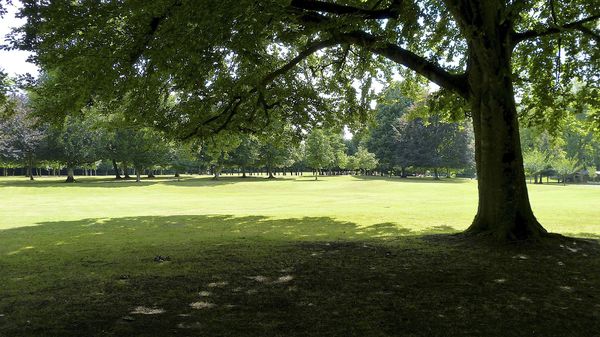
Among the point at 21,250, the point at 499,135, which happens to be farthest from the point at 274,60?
the point at 21,250

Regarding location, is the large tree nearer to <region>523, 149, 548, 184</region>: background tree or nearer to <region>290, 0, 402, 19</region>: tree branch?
<region>290, 0, 402, 19</region>: tree branch

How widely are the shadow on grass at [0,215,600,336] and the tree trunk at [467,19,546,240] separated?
96cm

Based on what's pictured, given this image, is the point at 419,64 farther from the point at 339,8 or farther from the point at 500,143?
the point at 500,143

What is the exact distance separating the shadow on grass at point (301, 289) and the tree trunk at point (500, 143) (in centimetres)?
96

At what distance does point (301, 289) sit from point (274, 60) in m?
12.5

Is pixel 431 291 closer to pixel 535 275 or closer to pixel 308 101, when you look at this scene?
pixel 535 275

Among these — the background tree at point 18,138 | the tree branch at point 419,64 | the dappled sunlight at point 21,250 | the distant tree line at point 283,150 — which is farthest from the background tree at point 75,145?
the tree branch at point 419,64

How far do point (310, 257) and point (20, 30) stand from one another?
8.50 m

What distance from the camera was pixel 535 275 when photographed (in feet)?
24.9

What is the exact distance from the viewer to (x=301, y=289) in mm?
6773

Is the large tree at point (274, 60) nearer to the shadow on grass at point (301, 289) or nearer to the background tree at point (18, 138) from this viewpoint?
the shadow on grass at point (301, 289)

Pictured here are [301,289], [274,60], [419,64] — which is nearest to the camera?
[301,289]

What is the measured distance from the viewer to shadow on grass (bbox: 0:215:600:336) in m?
5.18

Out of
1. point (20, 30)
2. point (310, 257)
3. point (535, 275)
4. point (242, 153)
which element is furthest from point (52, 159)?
point (535, 275)
